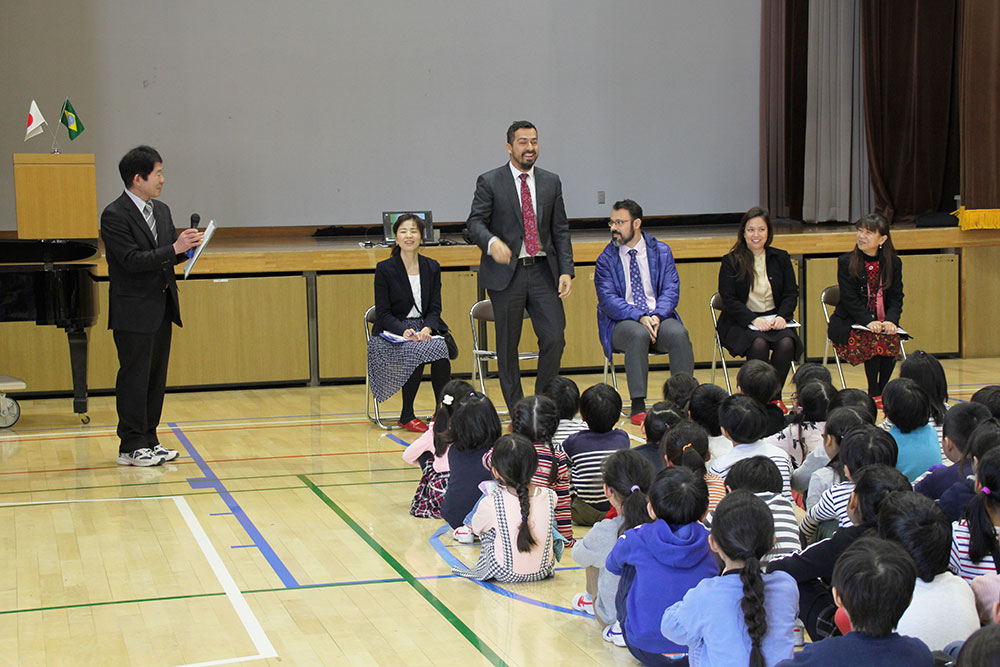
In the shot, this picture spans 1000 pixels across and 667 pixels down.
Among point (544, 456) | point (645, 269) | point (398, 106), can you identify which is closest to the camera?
point (544, 456)

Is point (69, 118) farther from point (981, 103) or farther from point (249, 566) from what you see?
point (981, 103)

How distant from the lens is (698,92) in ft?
36.7

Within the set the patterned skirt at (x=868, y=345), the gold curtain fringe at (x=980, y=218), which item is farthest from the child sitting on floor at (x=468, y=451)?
the gold curtain fringe at (x=980, y=218)

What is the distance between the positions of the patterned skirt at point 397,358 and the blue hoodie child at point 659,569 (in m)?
3.48

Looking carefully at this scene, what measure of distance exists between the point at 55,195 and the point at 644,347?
429 cm

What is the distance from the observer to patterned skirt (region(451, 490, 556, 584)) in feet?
11.7

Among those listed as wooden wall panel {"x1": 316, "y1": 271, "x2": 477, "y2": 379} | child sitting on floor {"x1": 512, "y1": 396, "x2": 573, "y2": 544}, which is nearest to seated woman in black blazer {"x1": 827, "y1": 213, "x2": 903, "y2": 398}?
wooden wall panel {"x1": 316, "y1": 271, "x2": 477, "y2": 379}

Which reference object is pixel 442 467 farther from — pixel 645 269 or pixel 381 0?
pixel 381 0

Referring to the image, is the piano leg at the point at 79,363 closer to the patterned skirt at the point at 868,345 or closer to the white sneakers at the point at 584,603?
the white sneakers at the point at 584,603

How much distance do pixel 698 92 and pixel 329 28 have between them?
139 inches

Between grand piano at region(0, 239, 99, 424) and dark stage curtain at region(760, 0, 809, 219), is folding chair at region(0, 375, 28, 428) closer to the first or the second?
grand piano at region(0, 239, 99, 424)

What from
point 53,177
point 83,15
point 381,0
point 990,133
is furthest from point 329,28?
point 990,133

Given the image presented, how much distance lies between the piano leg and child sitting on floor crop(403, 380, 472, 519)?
2.58 m

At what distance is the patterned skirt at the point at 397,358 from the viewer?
20.5ft
